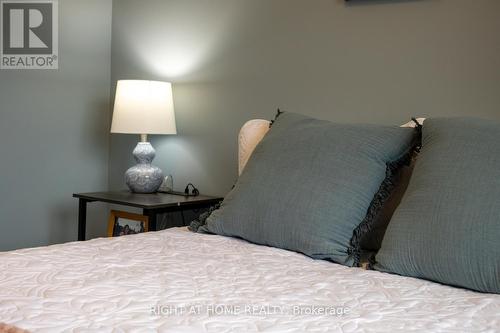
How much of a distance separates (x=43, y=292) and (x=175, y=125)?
1.81 metres

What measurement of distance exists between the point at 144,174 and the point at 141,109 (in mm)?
318

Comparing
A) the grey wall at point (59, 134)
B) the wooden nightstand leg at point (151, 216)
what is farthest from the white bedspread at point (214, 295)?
the grey wall at point (59, 134)

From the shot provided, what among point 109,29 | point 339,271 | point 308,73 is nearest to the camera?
point 339,271

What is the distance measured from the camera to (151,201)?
2521mm

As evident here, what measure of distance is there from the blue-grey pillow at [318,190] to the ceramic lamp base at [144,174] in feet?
3.18

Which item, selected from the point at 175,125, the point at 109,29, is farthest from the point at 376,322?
the point at 109,29

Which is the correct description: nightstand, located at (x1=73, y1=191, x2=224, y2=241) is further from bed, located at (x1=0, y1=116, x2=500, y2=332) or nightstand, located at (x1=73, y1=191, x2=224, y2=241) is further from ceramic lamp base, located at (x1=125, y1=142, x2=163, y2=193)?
bed, located at (x1=0, y1=116, x2=500, y2=332)

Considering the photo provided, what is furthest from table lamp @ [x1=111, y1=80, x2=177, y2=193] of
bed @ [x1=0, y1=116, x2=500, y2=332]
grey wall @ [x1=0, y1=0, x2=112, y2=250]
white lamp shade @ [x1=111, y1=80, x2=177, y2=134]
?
bed @ [x1=0, y1=116, x2=500, y2=332]

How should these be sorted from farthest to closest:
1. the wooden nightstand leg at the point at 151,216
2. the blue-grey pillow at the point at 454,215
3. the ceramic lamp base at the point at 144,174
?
the ceramic lamp base at the point at 144,174 → the wooden nightstand leg at the point at 151,216 → the blue-grey pillow at the point at 454,215

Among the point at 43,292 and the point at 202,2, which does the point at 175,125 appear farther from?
the point at 43,292

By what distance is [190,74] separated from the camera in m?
2.91

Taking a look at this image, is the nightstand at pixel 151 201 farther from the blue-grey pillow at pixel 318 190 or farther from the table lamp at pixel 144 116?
the blue-grey pillow at pixel 318 190

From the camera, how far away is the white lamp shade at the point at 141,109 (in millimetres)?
2711

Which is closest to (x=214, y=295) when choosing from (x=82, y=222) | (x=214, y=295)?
(x=214, y=295)
